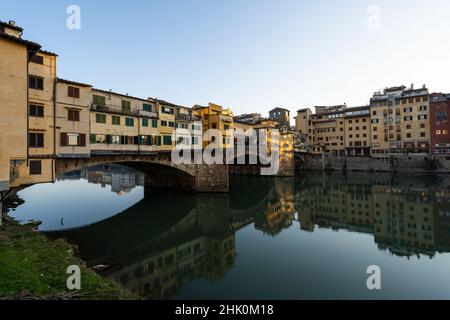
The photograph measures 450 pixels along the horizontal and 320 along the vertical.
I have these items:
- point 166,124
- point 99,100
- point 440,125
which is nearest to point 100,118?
point 99,100

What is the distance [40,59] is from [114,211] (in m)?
19.6

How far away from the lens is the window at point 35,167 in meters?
21.1

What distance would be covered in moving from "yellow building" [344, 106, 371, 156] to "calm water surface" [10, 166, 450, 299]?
53.4 metres

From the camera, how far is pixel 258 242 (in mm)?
21797

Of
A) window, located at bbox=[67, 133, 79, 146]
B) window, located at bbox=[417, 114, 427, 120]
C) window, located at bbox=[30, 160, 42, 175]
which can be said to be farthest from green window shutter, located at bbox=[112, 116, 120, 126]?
window, located at bbox=[417, 114, 427, 120]

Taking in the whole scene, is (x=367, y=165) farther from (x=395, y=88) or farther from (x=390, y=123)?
(x=395, y=88)

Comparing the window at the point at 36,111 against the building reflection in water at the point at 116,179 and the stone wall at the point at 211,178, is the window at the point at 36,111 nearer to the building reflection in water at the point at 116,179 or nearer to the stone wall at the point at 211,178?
the building reflection in water at the point at 116,179

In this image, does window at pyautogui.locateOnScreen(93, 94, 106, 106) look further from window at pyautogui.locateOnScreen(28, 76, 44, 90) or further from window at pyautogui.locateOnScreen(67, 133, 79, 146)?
window at pyautogui.locateOnScreen(28, 76, 44, 90)

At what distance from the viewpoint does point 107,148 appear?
29391 millimetres

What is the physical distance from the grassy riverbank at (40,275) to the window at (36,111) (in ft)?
37.3

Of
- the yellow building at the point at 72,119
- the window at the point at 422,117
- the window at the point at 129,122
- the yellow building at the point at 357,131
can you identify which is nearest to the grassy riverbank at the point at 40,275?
the yellow building at the point at 72,119

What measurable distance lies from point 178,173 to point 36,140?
77.9 feet

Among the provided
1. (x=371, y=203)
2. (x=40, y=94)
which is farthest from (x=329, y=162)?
(x=40, y=94)

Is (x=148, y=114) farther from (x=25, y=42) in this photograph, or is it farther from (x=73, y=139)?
(x=25, y=42)
